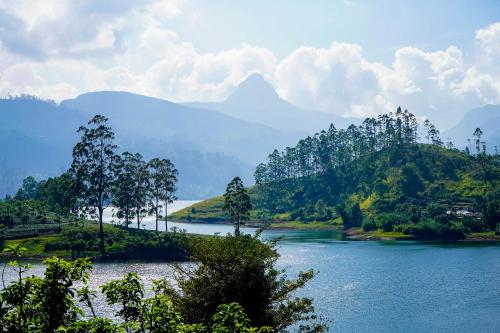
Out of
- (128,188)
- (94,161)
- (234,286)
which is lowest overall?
(234,286)

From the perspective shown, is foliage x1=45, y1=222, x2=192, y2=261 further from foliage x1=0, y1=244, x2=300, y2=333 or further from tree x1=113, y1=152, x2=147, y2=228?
foliage x1=0, y1=244, x2=300, y2=333

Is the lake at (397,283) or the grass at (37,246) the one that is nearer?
the lake at (397,283)

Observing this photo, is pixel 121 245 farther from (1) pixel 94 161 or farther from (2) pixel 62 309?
(2) pixel 62 309

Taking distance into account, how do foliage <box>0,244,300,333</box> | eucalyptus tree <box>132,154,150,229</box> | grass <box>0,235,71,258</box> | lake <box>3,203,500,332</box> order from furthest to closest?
1. eucalyptus tree <box>132,154,150,229</box>
2. grass <box>0,235,71,258</box>
3. lake <box>3,203,500,332</box>
4. foliage <box>0,244,300,333</box>

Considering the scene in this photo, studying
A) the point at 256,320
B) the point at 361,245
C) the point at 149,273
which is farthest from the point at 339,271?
the point at 256,320

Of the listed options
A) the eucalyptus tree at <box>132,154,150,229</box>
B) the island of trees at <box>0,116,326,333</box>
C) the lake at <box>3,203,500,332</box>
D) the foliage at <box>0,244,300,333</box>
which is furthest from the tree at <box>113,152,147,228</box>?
the foliage at <box>0,244,300,333</box>

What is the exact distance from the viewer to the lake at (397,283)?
79688 millimetres

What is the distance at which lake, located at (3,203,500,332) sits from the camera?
3137 inches

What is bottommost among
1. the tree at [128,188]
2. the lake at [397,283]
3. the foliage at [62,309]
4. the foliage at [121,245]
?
the lake at [397,283]

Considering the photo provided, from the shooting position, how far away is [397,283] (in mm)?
110688

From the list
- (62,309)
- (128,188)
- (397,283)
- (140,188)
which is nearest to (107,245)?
(128,188)

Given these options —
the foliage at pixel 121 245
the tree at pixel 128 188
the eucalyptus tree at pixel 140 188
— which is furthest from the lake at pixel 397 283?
the eucalyptus tree at pixel 140 188

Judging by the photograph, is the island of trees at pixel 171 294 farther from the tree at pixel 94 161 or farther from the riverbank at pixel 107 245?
the tree at pixel 94 161

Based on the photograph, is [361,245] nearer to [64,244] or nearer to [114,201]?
[114,201]
